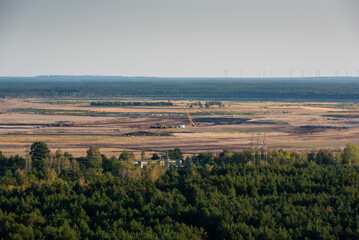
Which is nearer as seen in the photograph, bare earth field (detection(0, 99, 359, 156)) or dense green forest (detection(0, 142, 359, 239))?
dense green forest (detection(0, 142, 359, 239))

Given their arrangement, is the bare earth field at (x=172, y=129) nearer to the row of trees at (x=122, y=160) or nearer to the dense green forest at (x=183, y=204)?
the row of trees at (x=122, y=160)

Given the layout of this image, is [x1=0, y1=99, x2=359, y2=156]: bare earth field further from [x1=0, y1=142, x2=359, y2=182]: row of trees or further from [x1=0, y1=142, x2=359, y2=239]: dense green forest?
[x1=0, y1=142, x2=359, y2=239]: dense green forest

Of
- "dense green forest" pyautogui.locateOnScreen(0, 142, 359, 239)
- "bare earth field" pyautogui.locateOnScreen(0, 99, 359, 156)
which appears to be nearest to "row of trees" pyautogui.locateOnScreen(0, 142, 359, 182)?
"dense green forest" pyautogui.locateOnScreen(0, 142, 359, 239)

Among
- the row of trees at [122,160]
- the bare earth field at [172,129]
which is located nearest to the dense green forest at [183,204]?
the row of trees at [122,160]

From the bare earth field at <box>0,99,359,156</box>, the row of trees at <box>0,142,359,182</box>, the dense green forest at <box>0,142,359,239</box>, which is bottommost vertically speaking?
the bare earth field at <box>0,99,359,156</box>

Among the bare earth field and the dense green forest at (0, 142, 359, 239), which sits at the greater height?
the dense green forest at (0, 142, 359, 239)

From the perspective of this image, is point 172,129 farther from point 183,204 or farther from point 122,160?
point 183,204

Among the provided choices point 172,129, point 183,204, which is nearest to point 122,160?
point 183,204
